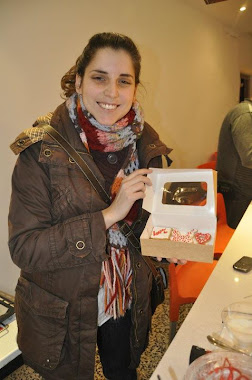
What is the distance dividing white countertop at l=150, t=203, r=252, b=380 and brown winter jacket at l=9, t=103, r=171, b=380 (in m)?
0.26

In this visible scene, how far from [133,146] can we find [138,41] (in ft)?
6.52

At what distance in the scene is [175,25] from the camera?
3.22m

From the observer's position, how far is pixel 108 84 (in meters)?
1.00

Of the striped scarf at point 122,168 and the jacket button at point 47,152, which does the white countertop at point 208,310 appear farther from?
the jacket button at point 47,152

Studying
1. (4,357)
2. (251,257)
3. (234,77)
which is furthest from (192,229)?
(234,77)

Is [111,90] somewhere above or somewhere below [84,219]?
above

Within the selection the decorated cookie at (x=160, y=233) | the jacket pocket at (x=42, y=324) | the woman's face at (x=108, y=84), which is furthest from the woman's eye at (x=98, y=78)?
the jacket pocket at (x=42, y=324)

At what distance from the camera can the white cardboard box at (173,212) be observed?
92 cm

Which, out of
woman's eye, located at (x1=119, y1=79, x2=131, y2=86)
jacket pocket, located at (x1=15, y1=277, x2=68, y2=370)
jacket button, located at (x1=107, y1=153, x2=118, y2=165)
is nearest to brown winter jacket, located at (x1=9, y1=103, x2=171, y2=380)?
jacket pocket, located at (x1=15, y1=277, x2=68, y2=370)

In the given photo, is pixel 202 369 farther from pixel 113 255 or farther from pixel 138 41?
pixel 138 41

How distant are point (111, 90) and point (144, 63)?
78.9 inches

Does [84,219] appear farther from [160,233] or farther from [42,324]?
[42,324]

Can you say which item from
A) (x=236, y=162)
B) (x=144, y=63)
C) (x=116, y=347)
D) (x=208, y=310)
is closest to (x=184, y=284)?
(x=116, y=347)

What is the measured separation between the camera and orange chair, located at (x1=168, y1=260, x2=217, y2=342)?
1.41 metres
